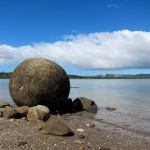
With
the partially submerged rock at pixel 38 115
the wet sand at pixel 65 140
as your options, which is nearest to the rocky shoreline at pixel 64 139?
the wet sand at pixel 65 140

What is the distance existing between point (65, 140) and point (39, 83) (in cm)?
791

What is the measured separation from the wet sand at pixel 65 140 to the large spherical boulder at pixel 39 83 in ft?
15.0

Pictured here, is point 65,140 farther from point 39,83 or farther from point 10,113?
point 39,83

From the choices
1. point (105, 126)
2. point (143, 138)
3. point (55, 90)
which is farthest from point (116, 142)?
point (55, 90)

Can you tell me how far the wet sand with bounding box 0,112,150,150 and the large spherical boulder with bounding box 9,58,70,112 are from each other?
458 cm

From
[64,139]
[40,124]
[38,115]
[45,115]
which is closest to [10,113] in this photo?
[38,115]

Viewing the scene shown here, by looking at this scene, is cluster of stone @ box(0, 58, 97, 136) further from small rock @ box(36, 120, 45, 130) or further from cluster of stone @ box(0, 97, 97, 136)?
small rock @ box(36, 120, 45, 130)

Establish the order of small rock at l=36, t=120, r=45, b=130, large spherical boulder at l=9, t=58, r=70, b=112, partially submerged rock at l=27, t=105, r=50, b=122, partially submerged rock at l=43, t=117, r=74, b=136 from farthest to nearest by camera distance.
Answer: large spherical boulder at l=9, t=58, r=70, b=112 → partially submerged rock at l=27, t=105, r=50, b=122 → small rock at l=36, t=120, r=45, b=130 → partially submerged rock at l=43, t=117, r=74, b=136

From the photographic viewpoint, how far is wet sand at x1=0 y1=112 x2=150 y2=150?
36.7 feet

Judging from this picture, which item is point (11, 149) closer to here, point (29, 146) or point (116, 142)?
point (29, 146)

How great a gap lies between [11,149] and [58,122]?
8.60 ft

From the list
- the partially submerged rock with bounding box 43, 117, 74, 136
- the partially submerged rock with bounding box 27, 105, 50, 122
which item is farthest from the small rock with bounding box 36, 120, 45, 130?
the partially submerged rock with bounding box 43, 117, 74, 136

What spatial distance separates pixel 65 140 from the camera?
12086 millimetres

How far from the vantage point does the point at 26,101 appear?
788 inches
